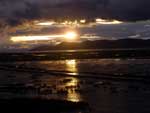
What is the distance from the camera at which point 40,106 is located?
41.1 m

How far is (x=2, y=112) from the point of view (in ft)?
128

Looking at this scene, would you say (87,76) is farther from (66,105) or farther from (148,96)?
(66,105)

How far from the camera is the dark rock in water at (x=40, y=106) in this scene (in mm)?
40062

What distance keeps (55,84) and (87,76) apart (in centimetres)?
1244

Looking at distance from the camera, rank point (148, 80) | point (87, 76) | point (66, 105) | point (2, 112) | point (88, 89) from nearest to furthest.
Result: point (2, 112)
point (66, 105)
point (88, 89)
point (148, 80)
point (87, 76)

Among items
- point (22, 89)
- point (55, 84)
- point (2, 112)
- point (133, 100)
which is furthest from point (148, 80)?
point (2, 112)

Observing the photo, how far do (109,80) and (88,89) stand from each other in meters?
11.6

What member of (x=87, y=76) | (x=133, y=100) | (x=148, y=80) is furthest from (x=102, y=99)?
(x=87, y=76)

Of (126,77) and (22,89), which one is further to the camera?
(126,77)

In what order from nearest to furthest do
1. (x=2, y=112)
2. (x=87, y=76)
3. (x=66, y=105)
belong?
(x=2, y=112) → (x=66, y=105) → (x=87, y=76)

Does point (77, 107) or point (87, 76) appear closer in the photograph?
point (77, 107)

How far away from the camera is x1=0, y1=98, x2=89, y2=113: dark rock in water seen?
131ft

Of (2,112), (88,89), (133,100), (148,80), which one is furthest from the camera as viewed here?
(148,80)

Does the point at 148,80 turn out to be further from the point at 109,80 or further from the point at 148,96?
the point at 148,96
